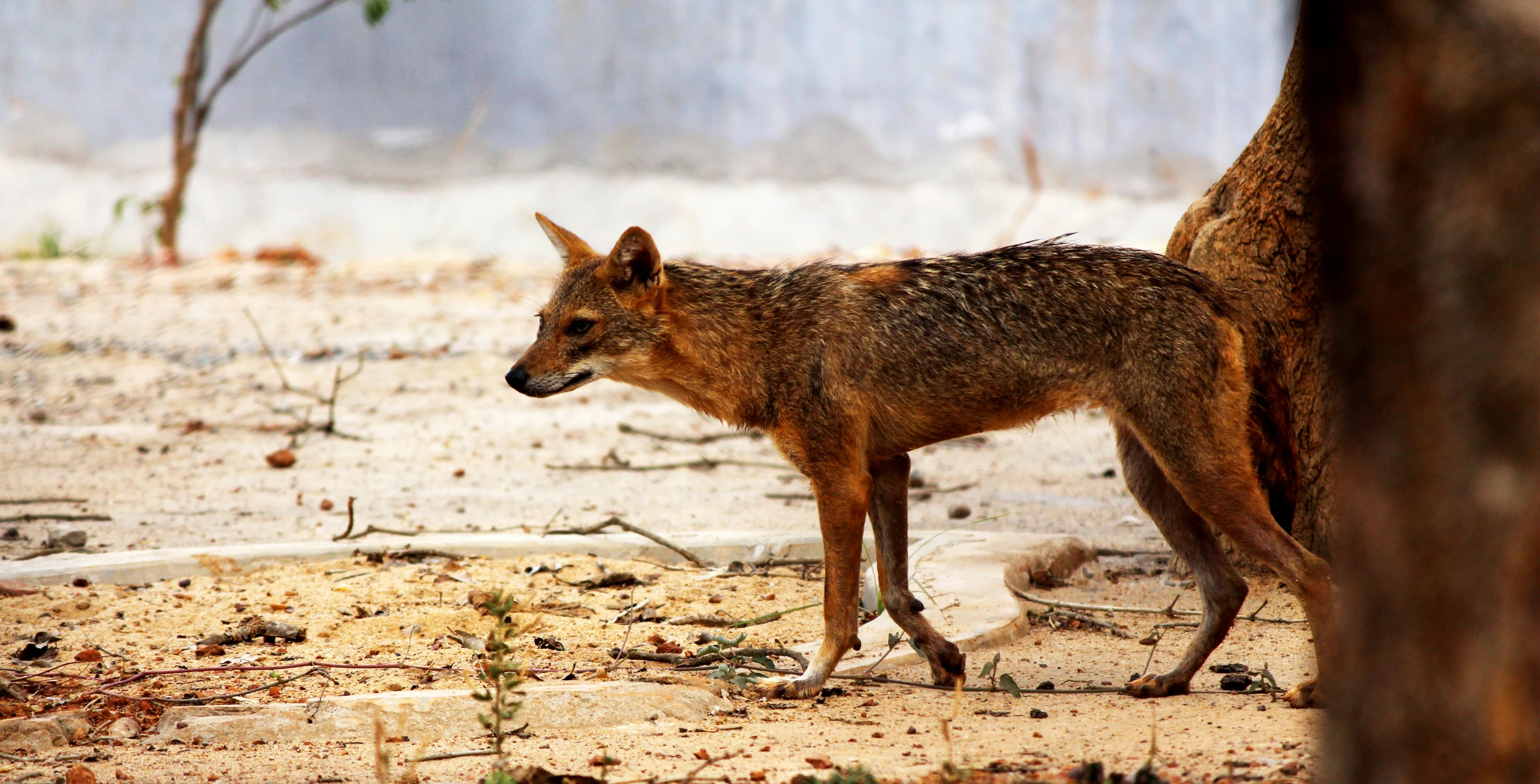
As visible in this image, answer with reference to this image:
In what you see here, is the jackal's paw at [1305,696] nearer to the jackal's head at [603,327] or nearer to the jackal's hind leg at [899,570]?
the jackal's hind leg at [899,570]

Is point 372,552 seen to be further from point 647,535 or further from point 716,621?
point 716,621

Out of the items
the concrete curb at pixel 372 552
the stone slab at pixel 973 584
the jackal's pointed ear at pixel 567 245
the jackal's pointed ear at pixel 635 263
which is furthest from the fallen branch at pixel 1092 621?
the jackal's pointed ear at pixel 567 245

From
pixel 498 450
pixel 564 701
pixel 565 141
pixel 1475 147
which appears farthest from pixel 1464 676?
pixel 565 141

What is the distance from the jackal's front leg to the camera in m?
4.48

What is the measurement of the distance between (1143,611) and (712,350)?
203 centimetres

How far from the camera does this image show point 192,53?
13.7 m

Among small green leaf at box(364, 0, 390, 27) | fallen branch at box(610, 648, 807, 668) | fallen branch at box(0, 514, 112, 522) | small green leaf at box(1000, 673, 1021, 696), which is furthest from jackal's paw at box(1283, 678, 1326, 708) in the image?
small green leaf at box(364, 0, 390, 27)

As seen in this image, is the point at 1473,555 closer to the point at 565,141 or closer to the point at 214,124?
the point at 565,141

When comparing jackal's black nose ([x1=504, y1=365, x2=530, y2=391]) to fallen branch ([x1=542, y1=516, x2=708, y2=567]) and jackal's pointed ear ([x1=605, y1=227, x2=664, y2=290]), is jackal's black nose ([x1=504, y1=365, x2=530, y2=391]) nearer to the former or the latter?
jackal's pointed ear ([x1=605, y1=227, x2=664, y2=290])

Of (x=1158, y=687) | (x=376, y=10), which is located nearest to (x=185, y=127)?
(x=376, y=10)

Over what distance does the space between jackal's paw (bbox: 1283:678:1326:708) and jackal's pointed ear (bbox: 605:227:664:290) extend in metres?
2.60

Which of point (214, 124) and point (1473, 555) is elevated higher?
point (214, 124)

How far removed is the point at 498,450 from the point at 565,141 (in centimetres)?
899

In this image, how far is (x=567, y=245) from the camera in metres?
5.45
